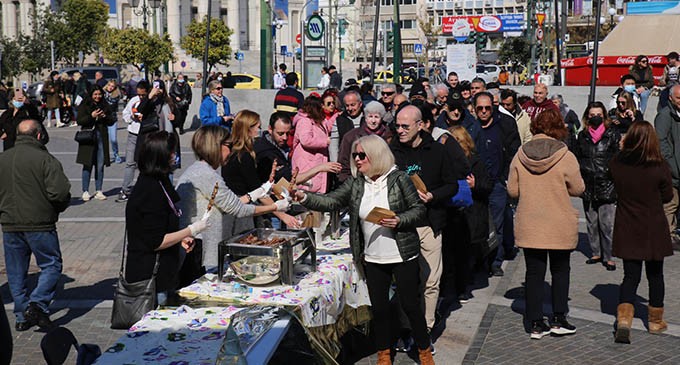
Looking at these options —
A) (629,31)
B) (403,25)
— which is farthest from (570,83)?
(403,25)

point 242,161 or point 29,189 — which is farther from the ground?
point 242,161

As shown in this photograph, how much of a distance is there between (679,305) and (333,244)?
351cm

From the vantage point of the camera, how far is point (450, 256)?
862 cm

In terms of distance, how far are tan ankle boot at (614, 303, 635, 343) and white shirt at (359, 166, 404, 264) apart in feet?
7.48

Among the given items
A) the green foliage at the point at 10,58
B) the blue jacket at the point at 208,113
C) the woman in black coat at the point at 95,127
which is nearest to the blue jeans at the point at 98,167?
the woman in black coat at the point at 95,127

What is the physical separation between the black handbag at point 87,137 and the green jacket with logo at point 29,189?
690cm

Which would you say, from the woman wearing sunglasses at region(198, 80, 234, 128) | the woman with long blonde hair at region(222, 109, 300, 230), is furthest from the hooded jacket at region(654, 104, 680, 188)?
the woman wearing sunglasses at region(198, 80, 234, 128)

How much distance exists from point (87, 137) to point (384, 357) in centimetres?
911

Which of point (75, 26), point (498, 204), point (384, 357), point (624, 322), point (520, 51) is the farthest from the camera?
point (75, 26)

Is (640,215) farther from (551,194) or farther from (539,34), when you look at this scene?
(539,34)

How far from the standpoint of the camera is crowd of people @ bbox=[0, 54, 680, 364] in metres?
6.42

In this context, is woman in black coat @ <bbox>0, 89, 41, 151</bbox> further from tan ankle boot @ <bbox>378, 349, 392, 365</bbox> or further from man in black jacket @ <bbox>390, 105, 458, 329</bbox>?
tan ankle boot @ <bbox>378, 349, 392, 365</bbox>

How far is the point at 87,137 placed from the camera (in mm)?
14500

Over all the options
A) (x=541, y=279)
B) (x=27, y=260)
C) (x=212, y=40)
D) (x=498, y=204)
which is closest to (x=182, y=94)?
(x=498, y=204)
